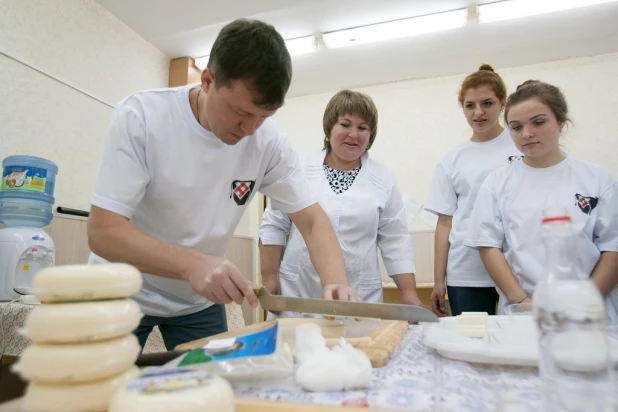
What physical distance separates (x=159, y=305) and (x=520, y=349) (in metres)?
1.03

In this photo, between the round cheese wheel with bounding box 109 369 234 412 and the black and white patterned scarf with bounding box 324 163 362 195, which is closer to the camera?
the round cheese wheel with bounding box 109 369 234 412

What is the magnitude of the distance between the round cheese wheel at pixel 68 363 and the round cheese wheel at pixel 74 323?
10 mm

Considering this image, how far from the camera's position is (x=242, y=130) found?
3.51ft

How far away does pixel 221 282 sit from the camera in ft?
2.86

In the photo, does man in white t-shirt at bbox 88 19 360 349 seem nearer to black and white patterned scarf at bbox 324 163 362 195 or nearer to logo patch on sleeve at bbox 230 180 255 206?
logo patch on sleeve at bbox 230 180 255 206

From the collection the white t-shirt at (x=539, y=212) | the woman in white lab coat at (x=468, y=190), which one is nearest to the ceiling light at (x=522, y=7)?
the woman in white lab coat at (x=468, y=190)

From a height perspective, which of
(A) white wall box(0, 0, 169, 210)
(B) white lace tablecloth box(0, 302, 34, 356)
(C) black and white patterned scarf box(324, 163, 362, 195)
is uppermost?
(A) white wall box(0, 0, 169, 210)

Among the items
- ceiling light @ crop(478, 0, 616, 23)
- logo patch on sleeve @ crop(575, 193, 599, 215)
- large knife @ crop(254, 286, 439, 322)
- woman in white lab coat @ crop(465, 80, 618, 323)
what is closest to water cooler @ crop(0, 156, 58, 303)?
large knife @ crop(254, 286, 439, 322)

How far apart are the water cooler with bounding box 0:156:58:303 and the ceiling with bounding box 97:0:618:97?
169 cm

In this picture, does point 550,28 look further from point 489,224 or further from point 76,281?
point 76,281

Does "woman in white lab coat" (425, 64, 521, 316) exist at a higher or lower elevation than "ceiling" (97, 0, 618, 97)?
lower

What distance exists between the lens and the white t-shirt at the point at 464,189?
72.3 inches

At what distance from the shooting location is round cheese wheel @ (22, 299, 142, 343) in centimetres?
49

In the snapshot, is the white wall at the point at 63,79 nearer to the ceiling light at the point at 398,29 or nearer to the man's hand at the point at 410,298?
the ceiling light at the point at 398,29
